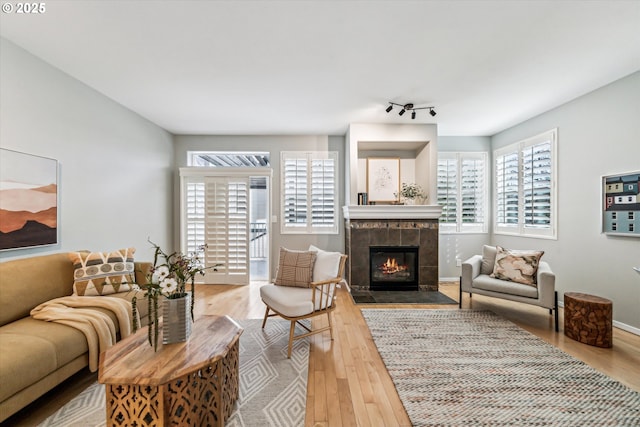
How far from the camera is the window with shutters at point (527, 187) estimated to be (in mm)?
3879

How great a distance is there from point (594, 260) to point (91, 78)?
250 inches

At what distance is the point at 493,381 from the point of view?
2.07m

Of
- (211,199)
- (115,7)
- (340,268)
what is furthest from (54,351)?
(211,199)

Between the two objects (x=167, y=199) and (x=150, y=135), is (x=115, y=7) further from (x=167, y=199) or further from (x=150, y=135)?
(x=167, y=199)

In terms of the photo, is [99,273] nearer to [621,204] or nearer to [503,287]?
[503,287]

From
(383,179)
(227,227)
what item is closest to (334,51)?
(383,179)

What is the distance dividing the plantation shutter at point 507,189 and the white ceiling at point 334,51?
973 millimetres

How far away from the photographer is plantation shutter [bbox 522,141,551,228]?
392 centimetres

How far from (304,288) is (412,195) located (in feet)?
8.89

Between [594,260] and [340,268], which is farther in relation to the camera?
[594,260]

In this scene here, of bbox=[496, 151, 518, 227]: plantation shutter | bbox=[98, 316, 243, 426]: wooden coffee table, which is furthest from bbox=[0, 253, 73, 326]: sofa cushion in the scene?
bbox=[496, 151, 518, 227]: plantation shutter

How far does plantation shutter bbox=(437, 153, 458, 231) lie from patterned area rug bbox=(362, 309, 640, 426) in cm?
230

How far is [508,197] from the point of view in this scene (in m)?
Answer: 4.62

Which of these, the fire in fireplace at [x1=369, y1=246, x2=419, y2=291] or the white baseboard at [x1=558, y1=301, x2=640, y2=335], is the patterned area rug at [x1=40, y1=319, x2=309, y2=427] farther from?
the white baseboard at [x1=558, y1=301, x2=640, y2=335]
